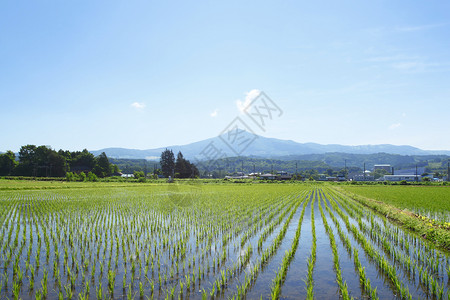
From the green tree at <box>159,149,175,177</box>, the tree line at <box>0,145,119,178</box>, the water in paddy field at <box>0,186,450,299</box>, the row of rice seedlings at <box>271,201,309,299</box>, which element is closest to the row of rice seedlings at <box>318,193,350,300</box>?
the water in paddy field at <box>0,186,450,299</box>

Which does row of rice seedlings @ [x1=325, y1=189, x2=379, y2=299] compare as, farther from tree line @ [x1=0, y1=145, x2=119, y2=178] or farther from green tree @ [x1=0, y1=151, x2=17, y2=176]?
green tree @ [x1=0, y1=151, x2=17, y2=176]

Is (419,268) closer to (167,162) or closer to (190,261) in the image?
(190,261)

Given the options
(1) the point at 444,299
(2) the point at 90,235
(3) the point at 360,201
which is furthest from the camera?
(3) the point at 360,201

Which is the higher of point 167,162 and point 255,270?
point 167,162

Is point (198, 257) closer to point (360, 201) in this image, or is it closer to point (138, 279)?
point (138, 279)

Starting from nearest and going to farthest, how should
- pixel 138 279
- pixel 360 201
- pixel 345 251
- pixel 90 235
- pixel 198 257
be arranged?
1. pixel 138 279
2. pixel 198 257
3. pixel 345 251
4. pixel 90 235
5. pixel 360 201

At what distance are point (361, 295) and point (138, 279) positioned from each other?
3.05 metres

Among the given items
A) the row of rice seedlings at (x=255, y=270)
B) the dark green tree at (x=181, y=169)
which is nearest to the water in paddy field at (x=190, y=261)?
the row of rice seedlings at (x=255, y=270)

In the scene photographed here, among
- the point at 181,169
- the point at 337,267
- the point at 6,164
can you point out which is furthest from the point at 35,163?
the point at 337,267

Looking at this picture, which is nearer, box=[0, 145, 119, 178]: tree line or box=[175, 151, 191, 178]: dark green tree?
box=[0, 145, 119, 178]: tree line

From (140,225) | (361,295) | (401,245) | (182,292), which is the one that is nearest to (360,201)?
(401,245)

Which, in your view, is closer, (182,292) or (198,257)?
(182,292)

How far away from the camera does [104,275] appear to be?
4391 mm

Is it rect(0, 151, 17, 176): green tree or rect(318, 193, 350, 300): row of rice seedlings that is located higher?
rect(0, 151, 17, 176): green tree
